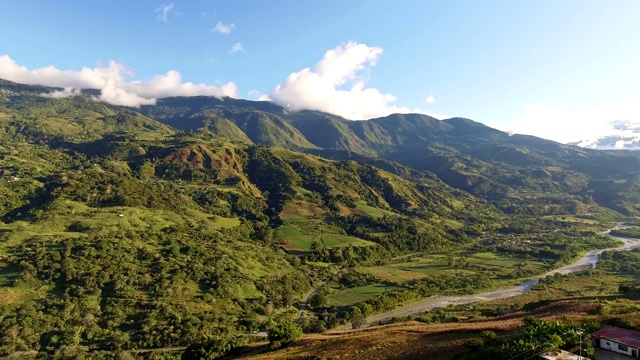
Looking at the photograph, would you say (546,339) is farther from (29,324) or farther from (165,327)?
(29,324)

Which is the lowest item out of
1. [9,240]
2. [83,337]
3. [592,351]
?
[83,337]

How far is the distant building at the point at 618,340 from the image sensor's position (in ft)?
116

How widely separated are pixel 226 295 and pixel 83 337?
46.4 m

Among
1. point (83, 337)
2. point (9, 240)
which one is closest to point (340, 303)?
point (83, 337)

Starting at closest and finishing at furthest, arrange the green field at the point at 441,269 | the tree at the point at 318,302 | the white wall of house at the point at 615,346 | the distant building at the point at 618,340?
the distant building at the point at 618,340 → the white wall of house at the point at 615,346 → the tree at the point at 318,302 → the green field at the point at 441,269

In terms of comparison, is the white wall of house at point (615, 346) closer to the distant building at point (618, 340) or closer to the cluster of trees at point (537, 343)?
the distant building at point (618, 340)

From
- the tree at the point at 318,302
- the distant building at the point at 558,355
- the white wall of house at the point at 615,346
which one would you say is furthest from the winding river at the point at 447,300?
the distant building at the point at 558,355

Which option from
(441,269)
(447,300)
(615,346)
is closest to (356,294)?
(447,300)

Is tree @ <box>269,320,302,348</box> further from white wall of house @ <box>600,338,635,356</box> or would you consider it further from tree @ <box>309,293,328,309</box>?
→ tree @ <box>309,293,328,309</box>

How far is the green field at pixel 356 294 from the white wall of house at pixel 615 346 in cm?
11419

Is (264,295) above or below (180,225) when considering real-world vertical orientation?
below

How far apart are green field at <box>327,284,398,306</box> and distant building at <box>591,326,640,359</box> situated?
372 feet

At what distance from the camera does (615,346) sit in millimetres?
36500

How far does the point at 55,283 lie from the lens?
12431 centimetres
